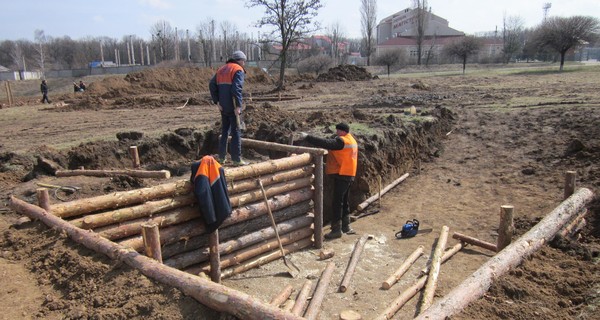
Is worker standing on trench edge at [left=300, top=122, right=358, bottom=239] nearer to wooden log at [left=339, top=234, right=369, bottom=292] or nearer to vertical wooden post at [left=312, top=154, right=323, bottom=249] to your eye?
vertical wooden post at [left=312, top=154, right=323, bottom=249]

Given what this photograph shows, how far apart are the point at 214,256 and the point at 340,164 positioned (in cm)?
332

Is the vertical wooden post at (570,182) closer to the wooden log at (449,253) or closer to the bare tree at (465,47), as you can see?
the wooden log at (449,253)

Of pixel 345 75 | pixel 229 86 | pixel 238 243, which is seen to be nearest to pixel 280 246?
pixel 238 243

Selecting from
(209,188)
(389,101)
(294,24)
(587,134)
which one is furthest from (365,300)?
(294,24)

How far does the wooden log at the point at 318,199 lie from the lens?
313 inches

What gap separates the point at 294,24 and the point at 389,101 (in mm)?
14586

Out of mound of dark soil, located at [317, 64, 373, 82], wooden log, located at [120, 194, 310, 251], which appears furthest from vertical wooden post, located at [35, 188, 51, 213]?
mound of dark soil, located at [317, 64, 373, 82]

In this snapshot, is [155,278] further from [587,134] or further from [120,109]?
[120,109]

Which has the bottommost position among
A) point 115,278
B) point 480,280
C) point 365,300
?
point 365,300

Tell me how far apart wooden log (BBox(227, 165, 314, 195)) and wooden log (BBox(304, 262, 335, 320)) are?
1635 mm

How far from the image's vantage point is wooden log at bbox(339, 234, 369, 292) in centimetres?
664

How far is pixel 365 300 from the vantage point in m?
6.39

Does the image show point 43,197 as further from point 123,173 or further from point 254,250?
point 123,173

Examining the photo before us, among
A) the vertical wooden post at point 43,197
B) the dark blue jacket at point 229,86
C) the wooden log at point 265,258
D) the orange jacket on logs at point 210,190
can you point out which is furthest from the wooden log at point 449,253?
the vertical wooden post at point 43,197
